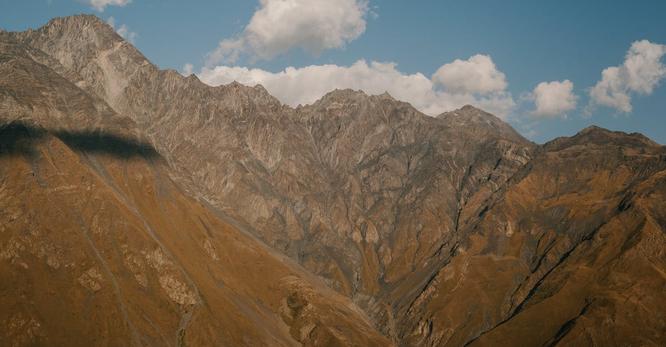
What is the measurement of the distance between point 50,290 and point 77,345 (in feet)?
70.9

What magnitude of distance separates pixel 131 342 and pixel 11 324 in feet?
Answer: 104

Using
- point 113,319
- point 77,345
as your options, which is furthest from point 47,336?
point 113,319

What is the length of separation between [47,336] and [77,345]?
26.2 feet

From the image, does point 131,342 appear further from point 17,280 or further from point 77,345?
point 17,280

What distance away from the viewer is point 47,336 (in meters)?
183

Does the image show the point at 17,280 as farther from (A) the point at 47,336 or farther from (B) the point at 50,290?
(A) the point at 47,336

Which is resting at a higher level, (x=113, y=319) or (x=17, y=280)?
(x=17, y=280)

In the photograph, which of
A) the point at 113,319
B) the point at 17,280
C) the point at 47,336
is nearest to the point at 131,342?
the point at 113,319

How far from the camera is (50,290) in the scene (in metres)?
197

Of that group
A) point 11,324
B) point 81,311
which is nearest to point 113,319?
point 81,311

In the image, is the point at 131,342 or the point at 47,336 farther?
the point at 131,342

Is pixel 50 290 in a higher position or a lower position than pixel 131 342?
higher

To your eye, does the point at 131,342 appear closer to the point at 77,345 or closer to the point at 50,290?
the point at 77,345

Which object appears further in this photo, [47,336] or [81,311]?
[81,311]
